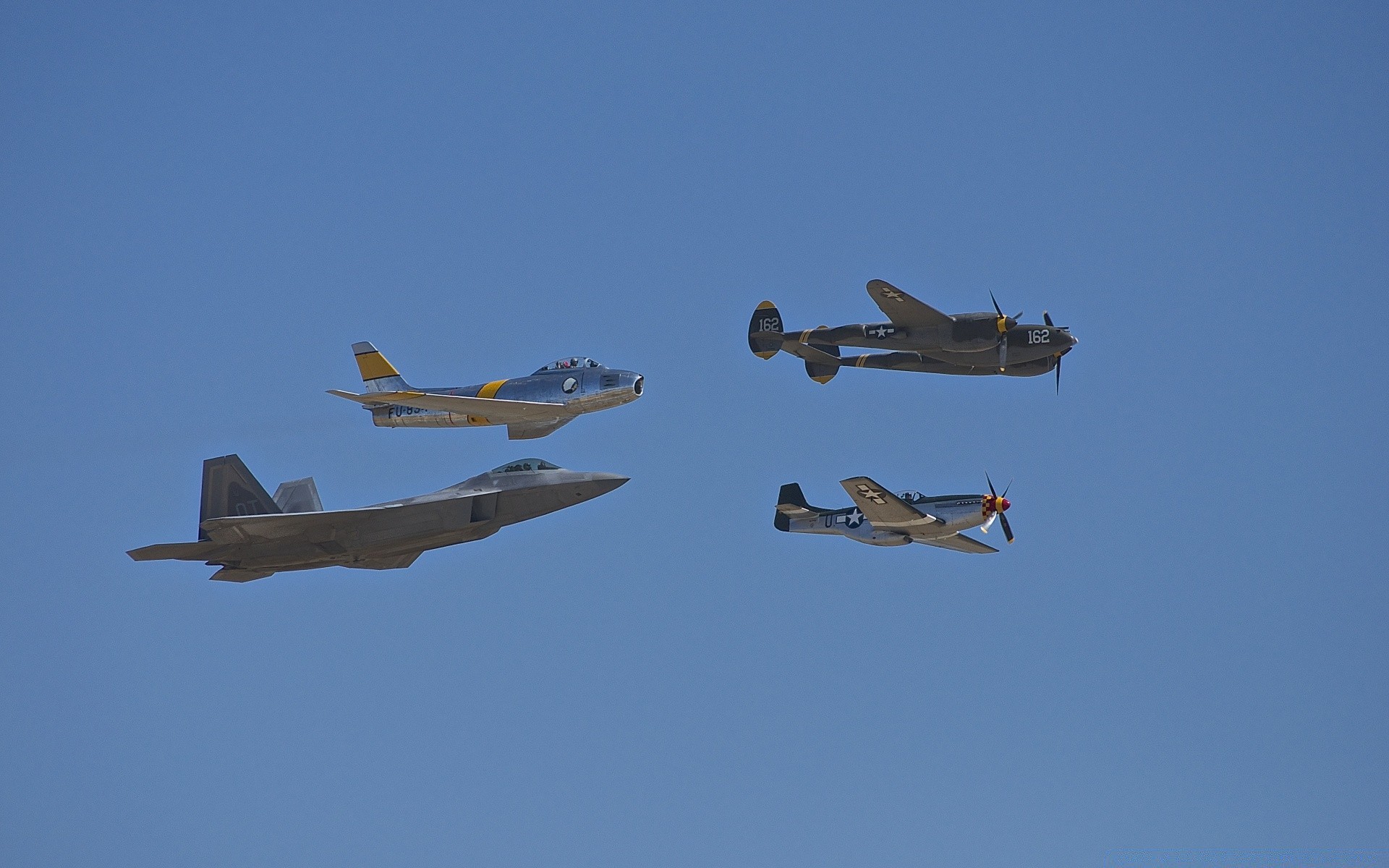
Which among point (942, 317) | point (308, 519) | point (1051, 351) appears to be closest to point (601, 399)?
point (308, 519)

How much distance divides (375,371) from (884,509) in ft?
77.9

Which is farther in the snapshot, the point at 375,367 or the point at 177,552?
the point at 375,367

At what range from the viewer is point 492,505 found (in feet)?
163

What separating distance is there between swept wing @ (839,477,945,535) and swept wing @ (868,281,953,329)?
8156 millimetres

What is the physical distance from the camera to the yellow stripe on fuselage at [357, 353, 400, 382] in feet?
189

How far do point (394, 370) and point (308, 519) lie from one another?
9287 mm

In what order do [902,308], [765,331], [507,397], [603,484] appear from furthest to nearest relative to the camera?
[765,331]
[902,308]
[507,397]
[603,484]

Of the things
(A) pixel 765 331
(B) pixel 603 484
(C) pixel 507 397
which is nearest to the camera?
(B) pixel 603 484

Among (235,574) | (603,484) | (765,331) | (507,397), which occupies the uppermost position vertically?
(765,331)

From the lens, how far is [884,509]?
208ft

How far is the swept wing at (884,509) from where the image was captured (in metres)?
62.2

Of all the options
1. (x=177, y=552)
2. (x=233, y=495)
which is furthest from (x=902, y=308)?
(x=177, y=552)

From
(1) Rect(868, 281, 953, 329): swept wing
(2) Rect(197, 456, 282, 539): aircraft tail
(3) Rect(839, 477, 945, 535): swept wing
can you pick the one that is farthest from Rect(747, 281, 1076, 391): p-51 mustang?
(2) Rect(197, 456, 282, 539): aircraft tail

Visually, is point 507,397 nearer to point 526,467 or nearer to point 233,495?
point 526,467
